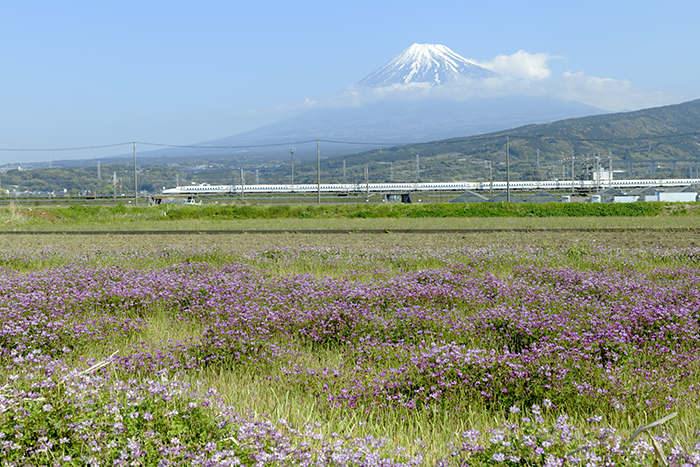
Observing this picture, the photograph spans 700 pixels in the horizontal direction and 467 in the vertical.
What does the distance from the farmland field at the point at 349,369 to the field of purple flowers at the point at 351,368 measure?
2 cm

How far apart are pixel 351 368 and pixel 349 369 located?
→ 10cm

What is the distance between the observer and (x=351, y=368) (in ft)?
15.7

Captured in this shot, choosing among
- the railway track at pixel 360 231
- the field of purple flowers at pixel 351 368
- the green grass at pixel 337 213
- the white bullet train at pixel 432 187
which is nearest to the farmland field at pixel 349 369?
the field of purple flowers at pixel 351 368

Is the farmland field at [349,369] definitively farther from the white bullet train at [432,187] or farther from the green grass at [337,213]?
the white bullet train at [432,187]

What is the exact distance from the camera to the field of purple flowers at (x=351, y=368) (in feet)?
8.98

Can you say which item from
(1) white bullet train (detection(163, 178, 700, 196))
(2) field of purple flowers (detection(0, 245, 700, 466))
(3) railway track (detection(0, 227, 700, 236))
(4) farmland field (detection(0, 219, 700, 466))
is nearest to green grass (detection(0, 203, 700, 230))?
(3) railway track (detection(0, 227, 700, 236))

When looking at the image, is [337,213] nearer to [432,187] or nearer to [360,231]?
[360,231]

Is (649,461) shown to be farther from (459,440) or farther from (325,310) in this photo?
(325,310)

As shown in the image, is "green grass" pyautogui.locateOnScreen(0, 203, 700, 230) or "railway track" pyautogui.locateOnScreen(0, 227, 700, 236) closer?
"railway track" pyautogui.locateOnScreen(0, 227, 700, 236)

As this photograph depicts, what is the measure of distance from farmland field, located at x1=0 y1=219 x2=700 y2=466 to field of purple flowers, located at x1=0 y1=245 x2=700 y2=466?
2 cm

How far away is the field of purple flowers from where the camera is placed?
2738mm

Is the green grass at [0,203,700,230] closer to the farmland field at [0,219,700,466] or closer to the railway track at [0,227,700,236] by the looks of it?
the railway track at [0,227,700,236]

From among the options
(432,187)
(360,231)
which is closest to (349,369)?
(360,231)

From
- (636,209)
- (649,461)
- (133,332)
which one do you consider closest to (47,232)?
(133,332)
